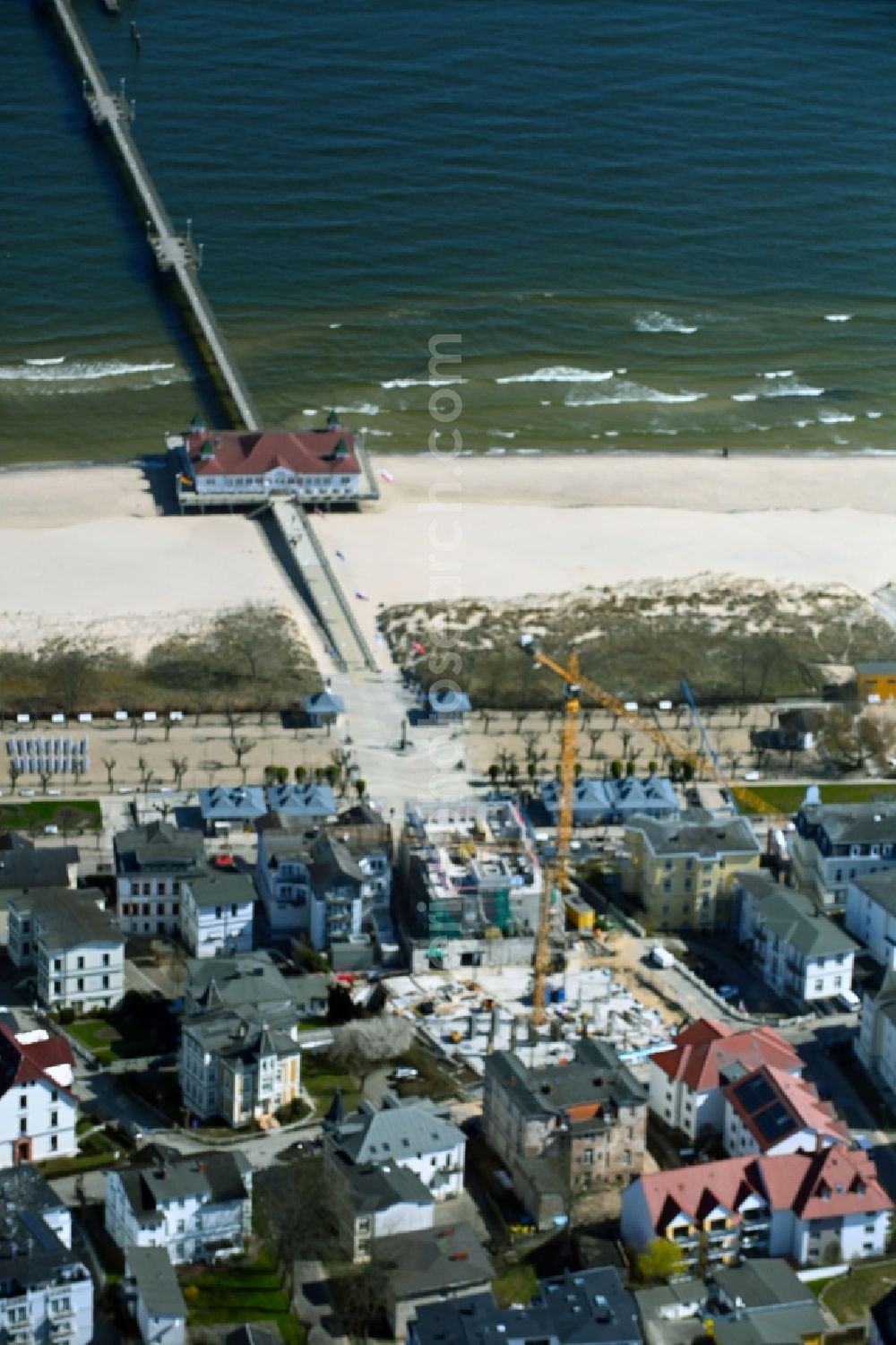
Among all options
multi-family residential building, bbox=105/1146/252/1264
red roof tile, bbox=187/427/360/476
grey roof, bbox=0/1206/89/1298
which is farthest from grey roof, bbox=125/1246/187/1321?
red roof tile, bbox=187/427/360/476

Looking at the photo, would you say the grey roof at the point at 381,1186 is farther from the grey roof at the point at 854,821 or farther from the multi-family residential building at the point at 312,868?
the grey roof at the point at 854,821

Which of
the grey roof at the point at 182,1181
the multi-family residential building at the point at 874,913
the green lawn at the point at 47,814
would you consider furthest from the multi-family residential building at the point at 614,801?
the grey roof at the point at 182,1181

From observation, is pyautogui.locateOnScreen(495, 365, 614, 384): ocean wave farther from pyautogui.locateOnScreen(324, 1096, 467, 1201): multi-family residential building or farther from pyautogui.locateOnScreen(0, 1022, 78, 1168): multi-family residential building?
pyautogui.locateOnScreen(324, 1096, 467, 1201): multi-family residential building

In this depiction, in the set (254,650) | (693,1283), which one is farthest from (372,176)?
(693,1283)

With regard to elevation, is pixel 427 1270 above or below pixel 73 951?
below

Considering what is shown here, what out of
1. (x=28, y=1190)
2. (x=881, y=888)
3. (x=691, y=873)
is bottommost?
(x=28, y=1190)

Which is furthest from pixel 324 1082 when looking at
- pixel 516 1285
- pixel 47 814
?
pixel 47 814

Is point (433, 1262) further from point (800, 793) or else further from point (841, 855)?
point (800, 793)

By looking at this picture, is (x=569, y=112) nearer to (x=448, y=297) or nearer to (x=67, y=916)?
(x=448, y=297)
